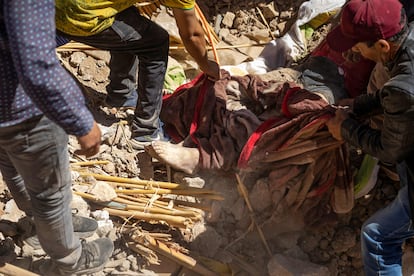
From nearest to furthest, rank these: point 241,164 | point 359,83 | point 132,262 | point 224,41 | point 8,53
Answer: point 8,53
point 132,262
point 241,164
point 359,83
point 224,41

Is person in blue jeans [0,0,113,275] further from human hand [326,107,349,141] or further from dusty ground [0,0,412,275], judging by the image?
human hand [326,107,349,141]

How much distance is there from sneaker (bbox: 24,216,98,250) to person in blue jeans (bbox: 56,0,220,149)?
85 centimetres

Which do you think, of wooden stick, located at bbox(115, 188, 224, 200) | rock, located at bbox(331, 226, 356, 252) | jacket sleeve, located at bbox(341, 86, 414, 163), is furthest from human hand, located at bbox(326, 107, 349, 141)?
wooden stick, located at bbox(115, 188, 224, 200)

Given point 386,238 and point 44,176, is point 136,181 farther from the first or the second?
point 386,238

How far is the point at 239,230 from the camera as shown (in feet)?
11.2

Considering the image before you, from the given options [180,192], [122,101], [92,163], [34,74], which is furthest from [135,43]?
[34,74]

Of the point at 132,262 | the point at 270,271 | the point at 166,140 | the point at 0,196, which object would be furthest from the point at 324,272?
the point at 0,196

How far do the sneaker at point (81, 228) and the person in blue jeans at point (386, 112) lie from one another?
1.36 m

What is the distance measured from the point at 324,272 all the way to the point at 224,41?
7.87 feet

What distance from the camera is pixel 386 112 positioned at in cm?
242

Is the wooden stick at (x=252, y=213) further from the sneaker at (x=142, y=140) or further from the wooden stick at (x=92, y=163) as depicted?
the wooden stick at (x=92, y=163)

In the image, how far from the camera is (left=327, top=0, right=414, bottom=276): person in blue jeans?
2359mm

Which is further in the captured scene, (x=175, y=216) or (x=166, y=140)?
(x=166, y=140)

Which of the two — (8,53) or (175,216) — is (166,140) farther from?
(8,53)
